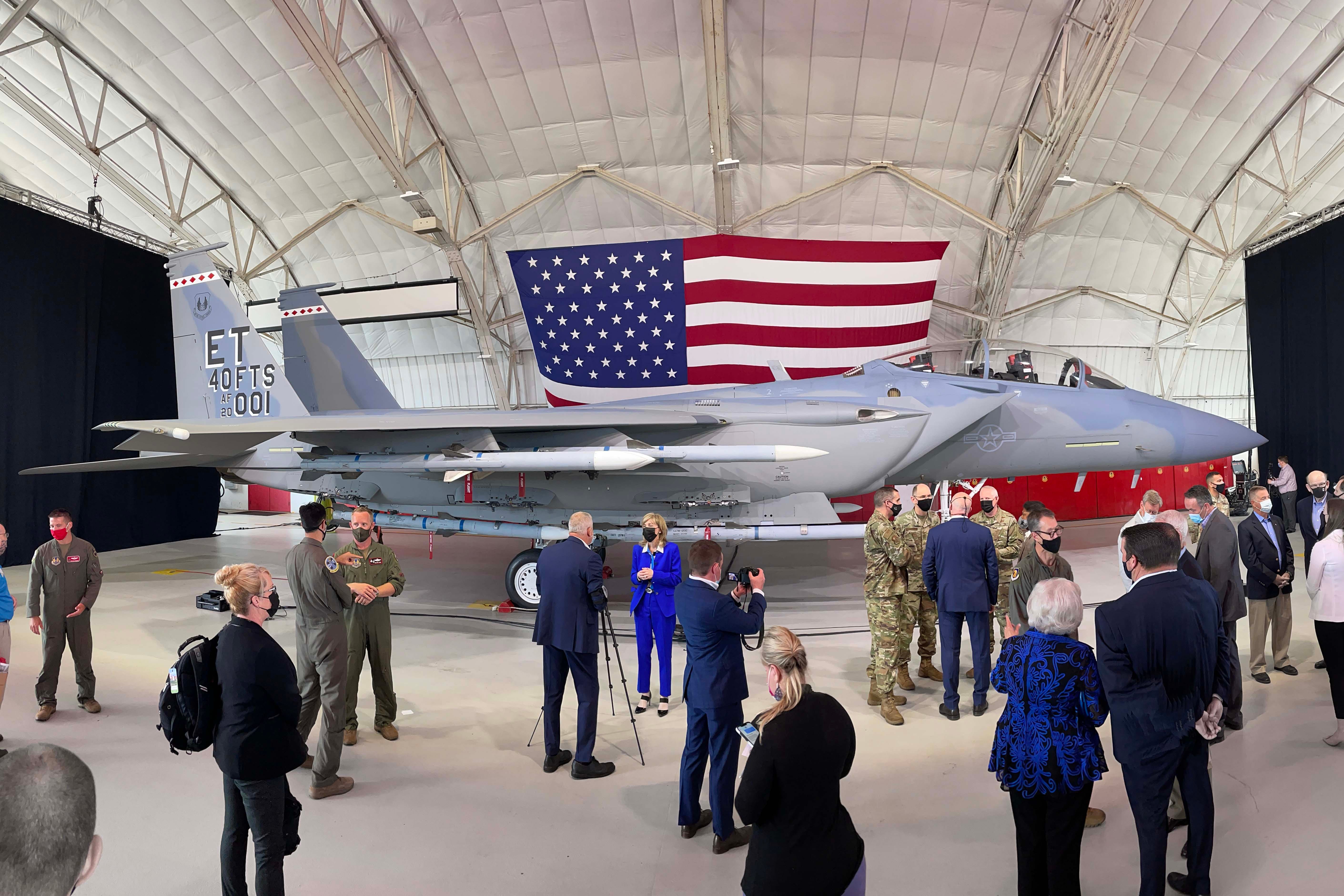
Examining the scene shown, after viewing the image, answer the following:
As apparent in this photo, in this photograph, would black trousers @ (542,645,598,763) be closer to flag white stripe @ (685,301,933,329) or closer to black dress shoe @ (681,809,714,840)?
black dress shoe @ (681,809,714,840)

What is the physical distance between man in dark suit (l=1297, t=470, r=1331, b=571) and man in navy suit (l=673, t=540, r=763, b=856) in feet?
14.8

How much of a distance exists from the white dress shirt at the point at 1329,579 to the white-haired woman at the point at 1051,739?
2583 millimetres

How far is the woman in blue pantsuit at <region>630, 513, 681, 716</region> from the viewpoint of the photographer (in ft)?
17.3

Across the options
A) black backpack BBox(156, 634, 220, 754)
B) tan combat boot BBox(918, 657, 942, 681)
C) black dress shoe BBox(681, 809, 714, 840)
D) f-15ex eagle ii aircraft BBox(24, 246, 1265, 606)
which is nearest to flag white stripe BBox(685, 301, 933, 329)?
f-15ex eagle ii aircraft BBox(24, 246, 1265, 606)

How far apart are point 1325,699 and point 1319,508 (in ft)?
5.77

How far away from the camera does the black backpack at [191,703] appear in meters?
2.71

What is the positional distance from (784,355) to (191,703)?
13.1m

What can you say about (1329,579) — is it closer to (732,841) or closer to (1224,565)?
(1224,565)

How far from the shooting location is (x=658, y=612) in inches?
210

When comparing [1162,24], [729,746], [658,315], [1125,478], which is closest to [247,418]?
[658,315]

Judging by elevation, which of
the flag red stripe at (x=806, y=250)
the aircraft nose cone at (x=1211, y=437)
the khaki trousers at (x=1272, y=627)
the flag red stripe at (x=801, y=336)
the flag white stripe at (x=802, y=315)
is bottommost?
the khaki trousers at (x=1272, y=627)

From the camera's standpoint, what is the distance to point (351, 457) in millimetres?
8414

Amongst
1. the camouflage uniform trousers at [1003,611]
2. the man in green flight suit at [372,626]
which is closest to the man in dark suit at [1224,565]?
the camouflage uniform trousers at [1003,611]

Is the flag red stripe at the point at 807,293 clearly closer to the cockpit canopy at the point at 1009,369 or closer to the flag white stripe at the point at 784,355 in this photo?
the flag white stripe at the point at 784,355
